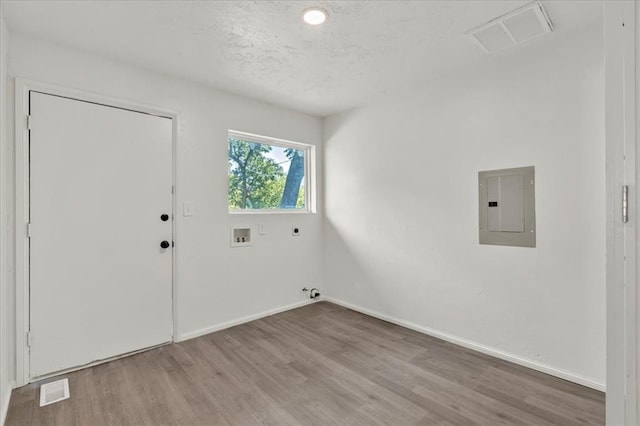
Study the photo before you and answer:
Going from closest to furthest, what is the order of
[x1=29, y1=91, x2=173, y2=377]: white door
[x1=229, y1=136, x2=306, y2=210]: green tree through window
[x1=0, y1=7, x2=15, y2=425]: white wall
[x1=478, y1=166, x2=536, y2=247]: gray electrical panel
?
1. [x1=0, y1=7, x2=15, y2=425]: white wall
2. [x1=29, y1=91, x2=173, y2=377]: white door
3. [x1=478, y1=166, x2=536, y2=247]: gray electrical panel
4. [x1=229, y1=136, x2=306, y2=210]: green tree through window

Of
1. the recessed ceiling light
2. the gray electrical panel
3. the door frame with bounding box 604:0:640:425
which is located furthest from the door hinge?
the recessed ceiling light

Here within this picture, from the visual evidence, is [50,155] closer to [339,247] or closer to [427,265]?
[339,247]

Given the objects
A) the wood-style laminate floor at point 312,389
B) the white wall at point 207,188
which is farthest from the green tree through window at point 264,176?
the wood-style laminate floor at point 312,389

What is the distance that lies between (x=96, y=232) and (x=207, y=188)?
101 centimetres

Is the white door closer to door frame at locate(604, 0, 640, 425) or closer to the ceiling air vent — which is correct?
the ceiling air vent

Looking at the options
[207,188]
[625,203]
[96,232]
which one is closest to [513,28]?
[625,203]

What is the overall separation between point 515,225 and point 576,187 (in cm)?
48

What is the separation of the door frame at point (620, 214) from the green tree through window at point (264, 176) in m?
3.11

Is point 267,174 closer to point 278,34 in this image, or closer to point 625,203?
point 278,34

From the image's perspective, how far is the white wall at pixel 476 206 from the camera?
7.08 ft

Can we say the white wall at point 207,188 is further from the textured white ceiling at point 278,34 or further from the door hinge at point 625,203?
the door hinge at point 625,203

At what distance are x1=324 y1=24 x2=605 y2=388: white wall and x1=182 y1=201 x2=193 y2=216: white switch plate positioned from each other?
5.96ft

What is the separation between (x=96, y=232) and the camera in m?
2.50

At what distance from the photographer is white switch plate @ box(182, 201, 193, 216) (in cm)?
296
